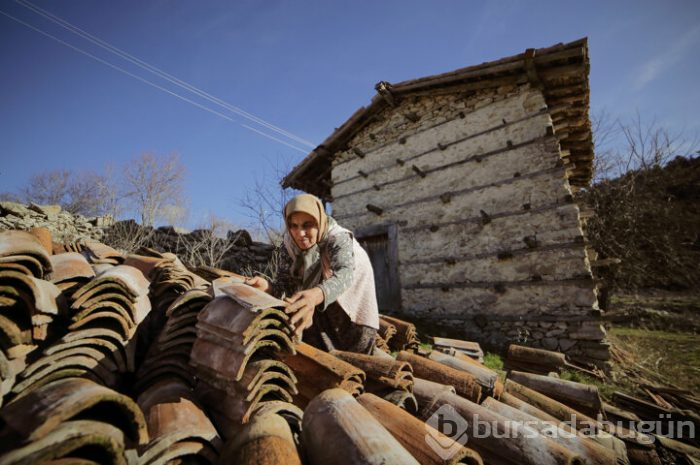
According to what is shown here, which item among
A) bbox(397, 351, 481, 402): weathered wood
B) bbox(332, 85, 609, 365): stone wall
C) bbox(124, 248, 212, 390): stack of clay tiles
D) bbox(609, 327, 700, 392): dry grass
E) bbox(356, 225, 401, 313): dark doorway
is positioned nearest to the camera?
bbox(124, 248, 212, 390): stack of clay tiles

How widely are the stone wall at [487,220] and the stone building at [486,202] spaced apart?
2 centimetres

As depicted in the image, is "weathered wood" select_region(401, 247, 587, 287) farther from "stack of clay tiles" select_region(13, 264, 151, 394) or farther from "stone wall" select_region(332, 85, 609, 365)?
"stack of clay tiles" select_region(13, 264, 151, 394)

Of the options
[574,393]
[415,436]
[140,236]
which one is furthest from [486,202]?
[140,236]

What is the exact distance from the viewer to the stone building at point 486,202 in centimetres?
541

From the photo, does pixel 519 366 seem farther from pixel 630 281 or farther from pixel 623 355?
pixel 630 281

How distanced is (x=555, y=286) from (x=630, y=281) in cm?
1018

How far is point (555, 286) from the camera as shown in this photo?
5383mm

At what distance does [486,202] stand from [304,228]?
5.39 metres

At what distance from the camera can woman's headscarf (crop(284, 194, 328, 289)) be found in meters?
2.26


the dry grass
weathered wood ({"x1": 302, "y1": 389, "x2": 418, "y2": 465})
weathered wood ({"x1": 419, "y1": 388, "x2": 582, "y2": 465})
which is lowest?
the dry grass

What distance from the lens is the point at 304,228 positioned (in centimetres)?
233

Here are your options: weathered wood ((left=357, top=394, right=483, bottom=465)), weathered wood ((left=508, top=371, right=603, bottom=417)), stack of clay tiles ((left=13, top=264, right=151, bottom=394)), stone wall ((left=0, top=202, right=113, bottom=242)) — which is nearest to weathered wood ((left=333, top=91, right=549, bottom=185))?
weathered wood ((left=508, top=371, right=603, bottom=417))

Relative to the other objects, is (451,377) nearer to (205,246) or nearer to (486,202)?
Answer: (486,202)

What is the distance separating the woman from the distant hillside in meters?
12.5
